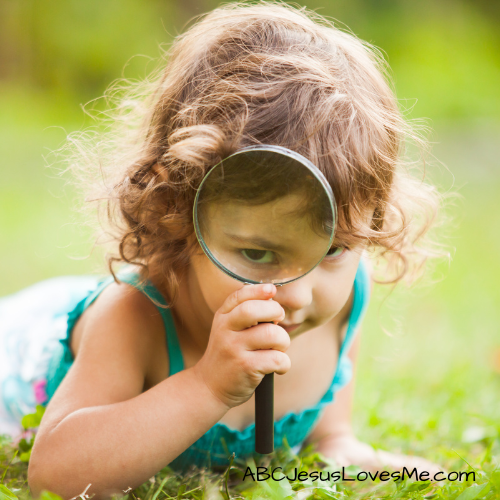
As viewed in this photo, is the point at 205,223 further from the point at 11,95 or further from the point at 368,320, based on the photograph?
the point at 11,95

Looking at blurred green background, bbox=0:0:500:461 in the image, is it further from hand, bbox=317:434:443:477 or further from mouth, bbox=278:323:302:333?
mouth, bbox=278:323:302:333

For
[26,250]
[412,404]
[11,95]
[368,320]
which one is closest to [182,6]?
[11,95]

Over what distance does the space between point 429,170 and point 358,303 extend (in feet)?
2.85

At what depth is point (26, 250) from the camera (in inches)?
248

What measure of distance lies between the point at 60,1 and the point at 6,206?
890cm

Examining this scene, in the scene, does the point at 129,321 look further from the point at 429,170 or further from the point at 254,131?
the point at 429,170

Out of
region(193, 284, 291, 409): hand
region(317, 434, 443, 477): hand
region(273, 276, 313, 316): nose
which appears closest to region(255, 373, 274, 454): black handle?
region(193, 284, 291, 409): hand

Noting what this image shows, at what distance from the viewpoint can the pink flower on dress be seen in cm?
322

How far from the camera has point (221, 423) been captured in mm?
2535

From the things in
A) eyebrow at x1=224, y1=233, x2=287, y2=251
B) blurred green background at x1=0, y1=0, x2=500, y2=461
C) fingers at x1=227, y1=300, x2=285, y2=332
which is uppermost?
blurred green background at x1=0, y1=0, x2=500, y2=461

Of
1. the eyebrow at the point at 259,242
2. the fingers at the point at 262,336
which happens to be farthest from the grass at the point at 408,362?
the eyebrow at the point at 259,242

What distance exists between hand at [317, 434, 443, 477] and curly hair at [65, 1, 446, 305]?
0.92m

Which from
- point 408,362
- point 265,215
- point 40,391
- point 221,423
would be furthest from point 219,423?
point 408,362

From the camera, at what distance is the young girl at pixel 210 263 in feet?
6.35
